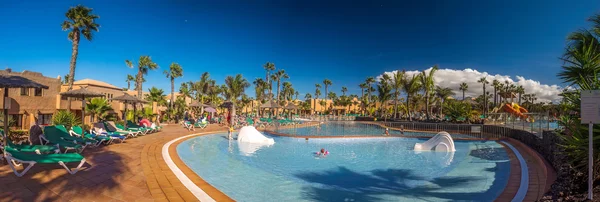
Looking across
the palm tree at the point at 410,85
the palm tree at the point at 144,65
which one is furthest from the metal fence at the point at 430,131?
the palm tree at the point at 144,65

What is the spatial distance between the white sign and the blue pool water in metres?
3.11

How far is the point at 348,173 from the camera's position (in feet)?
29.6

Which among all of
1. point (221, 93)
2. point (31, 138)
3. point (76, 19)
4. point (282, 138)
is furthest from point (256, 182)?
point (221, 93)

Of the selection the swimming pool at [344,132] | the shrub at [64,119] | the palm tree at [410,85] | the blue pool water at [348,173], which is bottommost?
the blue pool water at [348,173]

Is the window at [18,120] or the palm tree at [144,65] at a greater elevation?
the palm tree at [144,65]

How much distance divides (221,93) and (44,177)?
50.2m

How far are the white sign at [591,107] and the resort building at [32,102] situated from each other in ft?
76.0

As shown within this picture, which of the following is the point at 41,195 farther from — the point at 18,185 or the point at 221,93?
the point at 221,93

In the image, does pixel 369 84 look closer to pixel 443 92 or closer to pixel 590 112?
pixel 443 92

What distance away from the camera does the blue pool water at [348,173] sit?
258 inches

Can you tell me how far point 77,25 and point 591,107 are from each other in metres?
24.8

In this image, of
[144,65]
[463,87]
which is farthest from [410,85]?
[463,87]

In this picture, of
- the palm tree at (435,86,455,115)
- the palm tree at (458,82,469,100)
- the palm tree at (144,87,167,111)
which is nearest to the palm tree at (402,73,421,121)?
the palm tree at (435,86,455,115)

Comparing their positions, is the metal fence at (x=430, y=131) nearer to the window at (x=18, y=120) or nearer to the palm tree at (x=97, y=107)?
the palm tree at (x=97, y=107)
